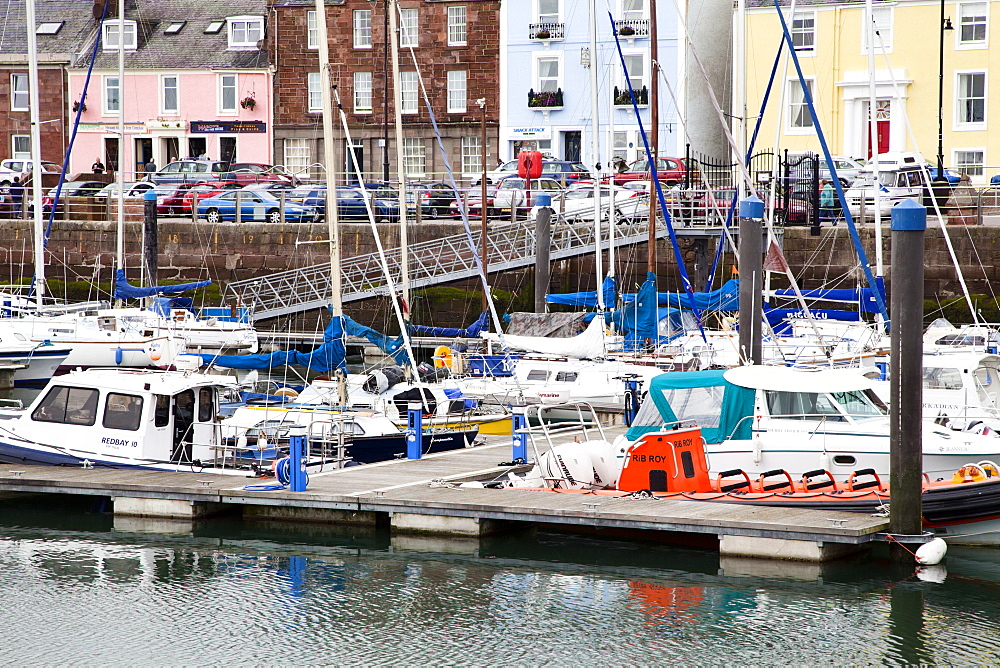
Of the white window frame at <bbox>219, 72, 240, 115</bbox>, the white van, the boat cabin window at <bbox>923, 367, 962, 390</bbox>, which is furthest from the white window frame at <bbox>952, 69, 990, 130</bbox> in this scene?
the white window frame at <bbox>219, 72, 240, 115</bbox>

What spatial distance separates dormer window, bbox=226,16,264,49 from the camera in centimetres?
5103

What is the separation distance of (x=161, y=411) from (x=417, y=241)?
1984 cm

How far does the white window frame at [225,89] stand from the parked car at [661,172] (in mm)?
18334

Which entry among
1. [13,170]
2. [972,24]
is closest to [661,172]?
[972,24]

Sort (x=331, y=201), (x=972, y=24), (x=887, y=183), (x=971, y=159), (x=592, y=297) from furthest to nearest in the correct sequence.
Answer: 1. (x=971, y=159)
2. (x=972, y=24)
3. (x=887, y=183)
4. (x=592, y=297)
5. (x=331, y=201)

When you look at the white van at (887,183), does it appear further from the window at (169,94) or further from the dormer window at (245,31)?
the window at (169,94)

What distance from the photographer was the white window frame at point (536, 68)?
1881 inches

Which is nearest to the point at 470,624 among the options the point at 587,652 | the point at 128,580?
the point at 587,652

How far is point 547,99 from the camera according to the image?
47688 millimetres

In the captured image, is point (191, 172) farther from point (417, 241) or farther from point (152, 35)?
point (152, 35)

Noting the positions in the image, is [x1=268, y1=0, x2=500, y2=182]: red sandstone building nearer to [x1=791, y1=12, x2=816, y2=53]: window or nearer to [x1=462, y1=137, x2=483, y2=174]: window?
[x1=462, y1=137, x2=483, y2=174]: window

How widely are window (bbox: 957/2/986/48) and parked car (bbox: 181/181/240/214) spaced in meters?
23.9

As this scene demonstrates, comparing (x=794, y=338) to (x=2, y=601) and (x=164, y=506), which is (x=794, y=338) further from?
(x=2, y=601)

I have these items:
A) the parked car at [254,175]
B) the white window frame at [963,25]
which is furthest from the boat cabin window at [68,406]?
the white window frame at [963,25]
